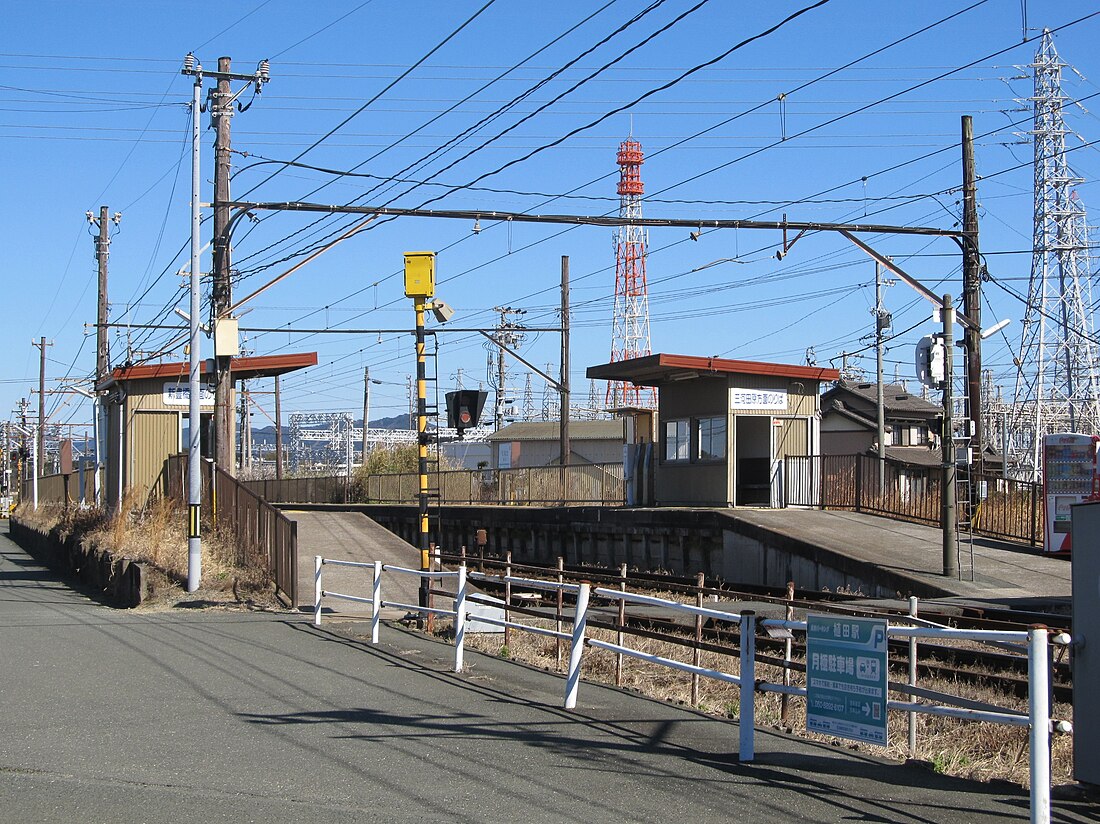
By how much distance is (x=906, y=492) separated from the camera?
26609mm

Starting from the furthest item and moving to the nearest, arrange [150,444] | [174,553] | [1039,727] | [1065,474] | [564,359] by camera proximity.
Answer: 1. [564,359]
2. [150,444]
3. [174,553]
4. [1065,474]
5. [1039,727]

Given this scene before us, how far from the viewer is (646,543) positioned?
94.9 feet

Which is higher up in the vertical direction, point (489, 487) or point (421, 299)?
point (421, 299)

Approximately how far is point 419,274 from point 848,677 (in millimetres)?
11103

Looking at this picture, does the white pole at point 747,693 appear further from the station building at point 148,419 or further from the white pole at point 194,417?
the station building at point 148,419

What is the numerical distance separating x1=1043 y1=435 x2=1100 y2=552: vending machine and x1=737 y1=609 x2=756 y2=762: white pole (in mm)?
14059

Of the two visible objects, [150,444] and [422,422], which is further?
[150,444]

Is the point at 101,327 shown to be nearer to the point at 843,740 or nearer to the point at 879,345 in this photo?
the point at 879,345

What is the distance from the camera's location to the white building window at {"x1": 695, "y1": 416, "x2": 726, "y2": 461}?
29.3 m

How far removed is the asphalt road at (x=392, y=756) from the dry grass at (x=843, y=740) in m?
0.61

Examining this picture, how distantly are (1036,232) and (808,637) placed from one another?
4628cm

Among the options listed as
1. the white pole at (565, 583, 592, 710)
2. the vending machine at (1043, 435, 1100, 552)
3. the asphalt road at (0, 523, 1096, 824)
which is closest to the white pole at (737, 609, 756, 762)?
the asphalt road at (0, 523, 1096, 824)

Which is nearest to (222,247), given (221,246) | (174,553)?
(221,246)

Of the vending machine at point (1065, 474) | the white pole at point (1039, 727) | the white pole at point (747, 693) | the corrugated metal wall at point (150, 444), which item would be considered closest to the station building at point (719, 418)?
the vending machine at point (1065, 474)
